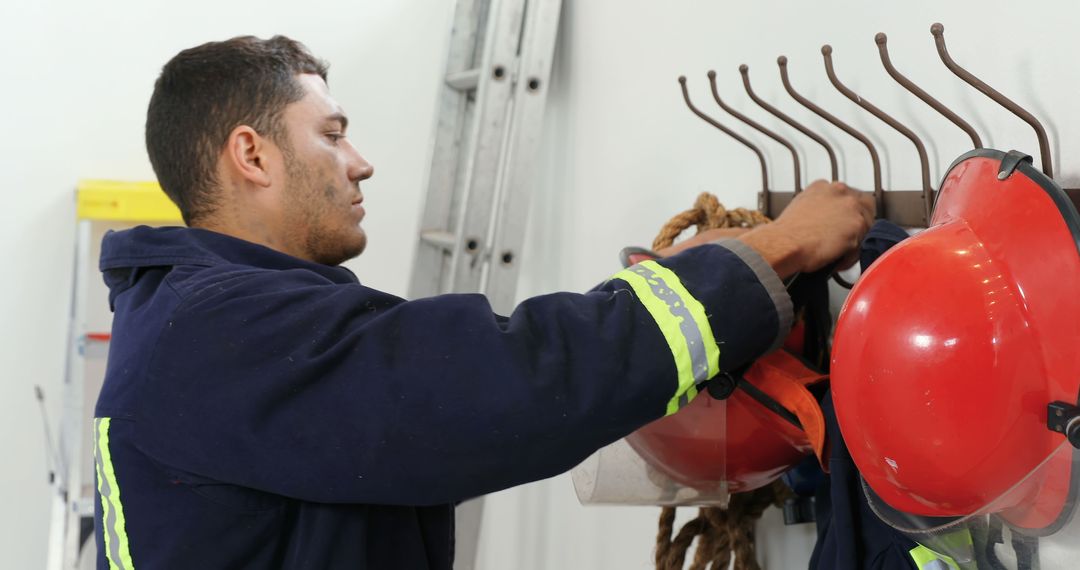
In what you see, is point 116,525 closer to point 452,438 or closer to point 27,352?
point 452,438

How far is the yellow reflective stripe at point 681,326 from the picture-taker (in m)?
0.90

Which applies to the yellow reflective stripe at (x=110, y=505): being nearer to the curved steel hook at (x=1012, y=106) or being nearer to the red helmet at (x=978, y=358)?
the red helmet at (x=978, y=358)

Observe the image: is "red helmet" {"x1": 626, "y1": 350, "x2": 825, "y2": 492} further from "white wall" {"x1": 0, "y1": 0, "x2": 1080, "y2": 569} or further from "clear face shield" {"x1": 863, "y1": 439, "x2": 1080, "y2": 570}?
"white wall" {"x1": 0, "y1": 0, "x2": 1080, "y2": 569}

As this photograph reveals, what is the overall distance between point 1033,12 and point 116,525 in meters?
0.97

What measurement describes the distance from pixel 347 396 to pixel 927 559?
0.51 meters

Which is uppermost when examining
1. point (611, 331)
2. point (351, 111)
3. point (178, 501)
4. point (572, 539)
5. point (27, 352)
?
point (351, 111)

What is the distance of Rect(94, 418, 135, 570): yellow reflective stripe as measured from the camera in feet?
3.46

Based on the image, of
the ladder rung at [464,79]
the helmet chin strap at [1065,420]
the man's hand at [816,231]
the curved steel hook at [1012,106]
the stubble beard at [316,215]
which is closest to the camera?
the helmet chin strap at [1065,420]

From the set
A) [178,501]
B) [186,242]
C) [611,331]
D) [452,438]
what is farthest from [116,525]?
[611,331]

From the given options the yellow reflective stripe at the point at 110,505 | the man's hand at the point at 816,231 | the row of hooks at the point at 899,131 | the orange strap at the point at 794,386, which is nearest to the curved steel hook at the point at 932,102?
the row of hooks at the point at 899,131

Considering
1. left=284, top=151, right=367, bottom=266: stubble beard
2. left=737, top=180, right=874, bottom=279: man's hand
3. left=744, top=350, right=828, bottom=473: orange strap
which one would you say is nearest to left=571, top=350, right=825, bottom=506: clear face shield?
left=744, top=350, right=828, bottom=473: orange strap

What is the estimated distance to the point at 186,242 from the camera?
1097 mm

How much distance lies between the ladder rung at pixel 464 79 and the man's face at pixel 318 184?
78cm

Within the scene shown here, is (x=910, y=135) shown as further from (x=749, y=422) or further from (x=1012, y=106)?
(x=749, y=422)
